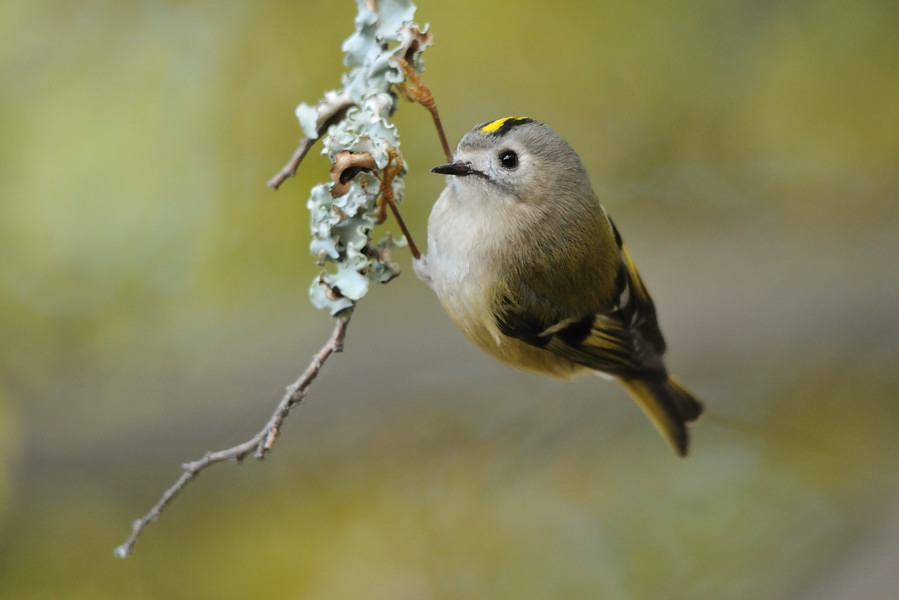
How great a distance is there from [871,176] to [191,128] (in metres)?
1.60

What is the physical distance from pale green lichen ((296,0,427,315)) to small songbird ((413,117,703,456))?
12cm

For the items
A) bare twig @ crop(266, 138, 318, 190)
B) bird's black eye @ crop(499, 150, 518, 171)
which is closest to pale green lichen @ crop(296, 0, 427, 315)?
bare twig @ crop(266, 138, 318, 190)

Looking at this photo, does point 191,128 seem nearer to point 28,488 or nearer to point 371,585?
point 28,488

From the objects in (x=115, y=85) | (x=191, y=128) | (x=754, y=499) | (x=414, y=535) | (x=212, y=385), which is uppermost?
(x=115, y=85)

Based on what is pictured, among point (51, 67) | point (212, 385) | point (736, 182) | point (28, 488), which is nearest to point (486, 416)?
point (212, 385)

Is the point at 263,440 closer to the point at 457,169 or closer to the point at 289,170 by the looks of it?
the point at 289,170

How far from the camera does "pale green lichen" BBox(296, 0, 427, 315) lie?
90 centimetres

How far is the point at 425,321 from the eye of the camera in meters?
1.97

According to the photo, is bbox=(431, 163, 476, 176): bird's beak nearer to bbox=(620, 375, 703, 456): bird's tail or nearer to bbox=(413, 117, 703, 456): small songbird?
bbox=(413, 117, 703, 456): small songbird

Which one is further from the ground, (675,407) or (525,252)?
(525,252)

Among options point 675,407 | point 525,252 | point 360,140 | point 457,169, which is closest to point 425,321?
point 675,407

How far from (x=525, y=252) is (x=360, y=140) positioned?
338 millimetres

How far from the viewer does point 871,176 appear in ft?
6.89

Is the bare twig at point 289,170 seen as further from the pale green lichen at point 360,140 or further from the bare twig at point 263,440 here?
the bare twig at point 263,440
